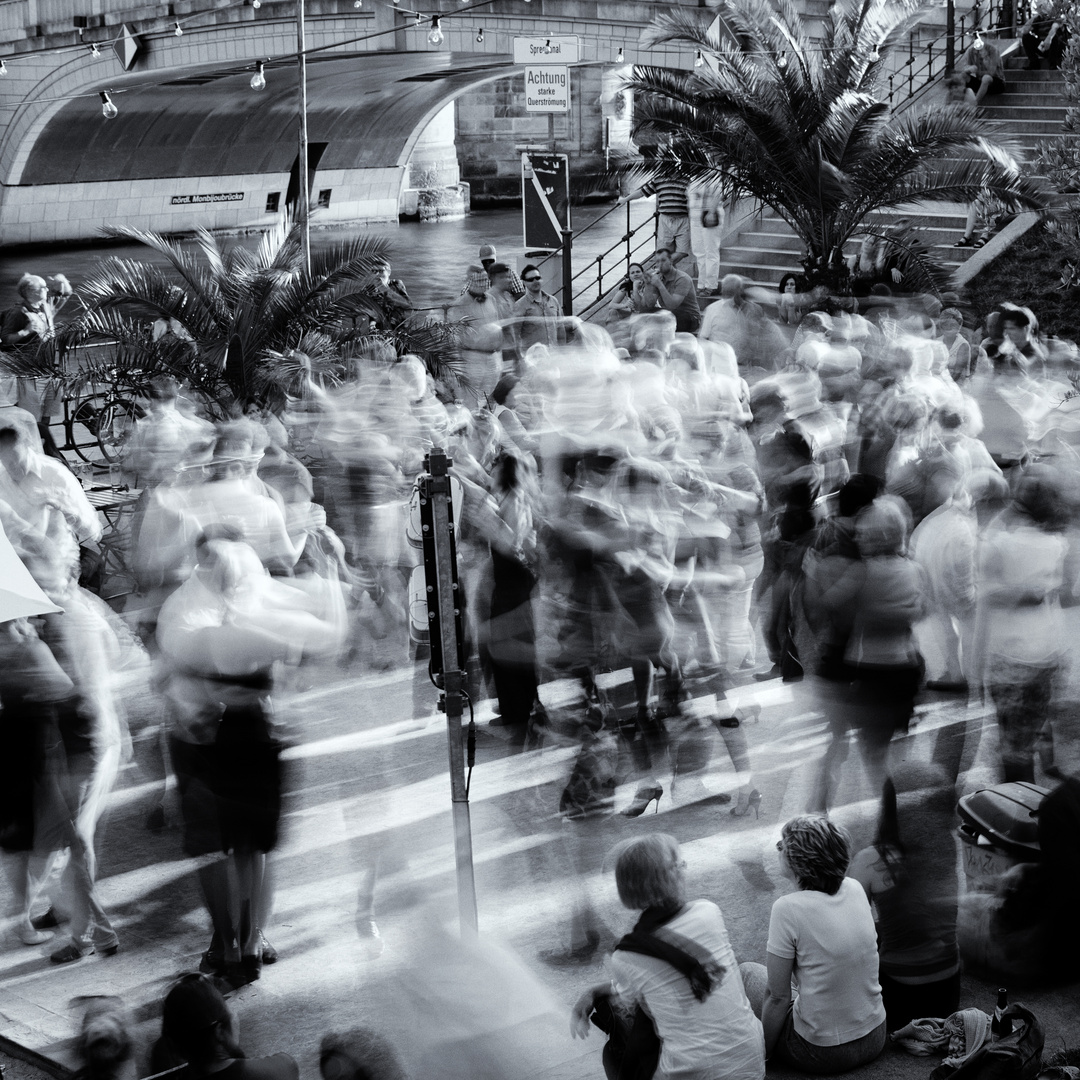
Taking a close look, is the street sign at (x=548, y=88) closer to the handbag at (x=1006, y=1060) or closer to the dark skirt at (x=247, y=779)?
the dark skirt at (x=247, y=779)

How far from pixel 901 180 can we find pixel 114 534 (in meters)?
9.92

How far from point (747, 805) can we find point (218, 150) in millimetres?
37206

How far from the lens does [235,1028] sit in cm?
413

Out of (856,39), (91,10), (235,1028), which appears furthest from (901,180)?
(91,10)

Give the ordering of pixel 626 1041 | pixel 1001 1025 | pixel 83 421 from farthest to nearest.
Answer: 1. pixel 83 421
2. pixel 1001 1025
3. pixel 626 1041

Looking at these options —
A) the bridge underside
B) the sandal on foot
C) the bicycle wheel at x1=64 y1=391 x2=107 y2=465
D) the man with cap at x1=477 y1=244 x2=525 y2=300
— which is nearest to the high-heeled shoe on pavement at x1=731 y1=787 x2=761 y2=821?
the sandal on foot

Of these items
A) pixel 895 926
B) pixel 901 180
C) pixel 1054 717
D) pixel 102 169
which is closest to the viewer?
pixel 895 926

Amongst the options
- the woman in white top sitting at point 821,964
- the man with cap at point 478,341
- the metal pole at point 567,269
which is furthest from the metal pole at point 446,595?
the metal pole at point 567,269

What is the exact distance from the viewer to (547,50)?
14898 mm

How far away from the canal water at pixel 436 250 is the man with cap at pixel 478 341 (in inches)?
335

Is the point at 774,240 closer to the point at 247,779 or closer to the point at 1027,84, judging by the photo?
the point at 1027,84

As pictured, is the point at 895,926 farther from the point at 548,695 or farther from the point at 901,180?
the point at 901,180

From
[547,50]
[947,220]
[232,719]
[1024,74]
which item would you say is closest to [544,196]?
[547,50]

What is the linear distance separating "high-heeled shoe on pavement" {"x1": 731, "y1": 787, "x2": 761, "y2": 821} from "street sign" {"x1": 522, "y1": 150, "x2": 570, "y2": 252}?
7621mm
